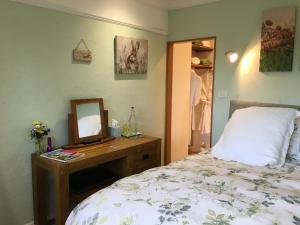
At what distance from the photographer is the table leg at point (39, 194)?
235 cm

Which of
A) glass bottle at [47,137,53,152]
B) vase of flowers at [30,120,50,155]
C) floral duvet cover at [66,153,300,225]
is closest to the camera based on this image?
floral duvet cover at [66,153,300,225]

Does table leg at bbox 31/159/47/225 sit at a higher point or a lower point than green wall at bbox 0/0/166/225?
lower

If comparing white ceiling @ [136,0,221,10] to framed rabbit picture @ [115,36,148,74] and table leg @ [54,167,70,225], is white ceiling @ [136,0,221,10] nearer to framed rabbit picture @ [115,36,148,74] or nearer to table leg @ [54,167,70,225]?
framed rabbit picture @ [115,36,148,74]

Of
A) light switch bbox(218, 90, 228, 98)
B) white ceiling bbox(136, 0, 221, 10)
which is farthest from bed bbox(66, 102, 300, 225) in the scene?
white ceiling bbox(136, 0, 221, 10)

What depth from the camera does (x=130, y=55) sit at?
3.18 m

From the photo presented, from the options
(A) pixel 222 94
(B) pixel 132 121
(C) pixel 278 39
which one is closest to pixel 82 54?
(B) pixel 132 121

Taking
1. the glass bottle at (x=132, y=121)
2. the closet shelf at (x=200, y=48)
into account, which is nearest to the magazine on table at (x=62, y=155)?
the glass bottle at (x=132, y=121)

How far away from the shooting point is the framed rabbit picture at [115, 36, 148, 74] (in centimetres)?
304

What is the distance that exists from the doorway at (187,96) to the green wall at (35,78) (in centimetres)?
110

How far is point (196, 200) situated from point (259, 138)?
1.08 metres

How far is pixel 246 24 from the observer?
2.99m

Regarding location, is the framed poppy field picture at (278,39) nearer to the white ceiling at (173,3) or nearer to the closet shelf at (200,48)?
the white ceiling at (173,3)

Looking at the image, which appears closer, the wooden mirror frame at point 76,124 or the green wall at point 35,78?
the green wall at point 35,78

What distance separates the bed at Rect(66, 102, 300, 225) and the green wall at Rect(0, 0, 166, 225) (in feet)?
3.43
